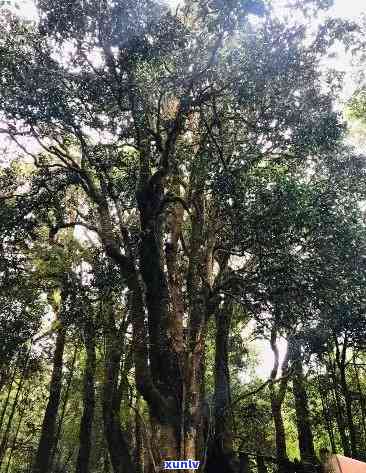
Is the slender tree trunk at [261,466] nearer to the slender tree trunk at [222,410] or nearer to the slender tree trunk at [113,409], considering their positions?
the slender tree trunk at [222,410]

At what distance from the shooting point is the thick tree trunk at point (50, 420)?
15.2m

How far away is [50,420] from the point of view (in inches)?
631

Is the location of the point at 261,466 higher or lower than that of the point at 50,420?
lower

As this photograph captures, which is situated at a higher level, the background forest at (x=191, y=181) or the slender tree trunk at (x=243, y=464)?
the background forest at (x=191, y=181)

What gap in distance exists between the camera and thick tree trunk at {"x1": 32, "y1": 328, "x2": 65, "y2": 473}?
15.2 meters

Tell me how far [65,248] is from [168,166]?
5.26 meters

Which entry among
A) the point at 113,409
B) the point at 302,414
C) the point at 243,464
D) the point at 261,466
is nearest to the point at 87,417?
the point at 113,409

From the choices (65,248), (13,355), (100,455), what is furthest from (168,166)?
(100,455)

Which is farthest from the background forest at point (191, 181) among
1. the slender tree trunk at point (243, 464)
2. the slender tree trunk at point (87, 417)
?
the slender tree trunk at point (87, 417)

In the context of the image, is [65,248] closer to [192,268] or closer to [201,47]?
[192,268]

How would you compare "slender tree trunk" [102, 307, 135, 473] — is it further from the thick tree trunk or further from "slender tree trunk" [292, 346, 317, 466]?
"slender tree trunk" [292, 346, 317, 466]

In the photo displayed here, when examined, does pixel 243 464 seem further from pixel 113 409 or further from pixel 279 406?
pixel 279 406

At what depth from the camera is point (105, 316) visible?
49.4ft

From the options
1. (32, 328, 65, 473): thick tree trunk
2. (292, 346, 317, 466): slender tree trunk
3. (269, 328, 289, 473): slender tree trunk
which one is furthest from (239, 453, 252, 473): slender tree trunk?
(32, 328, 65, 473): thick tree trunk
